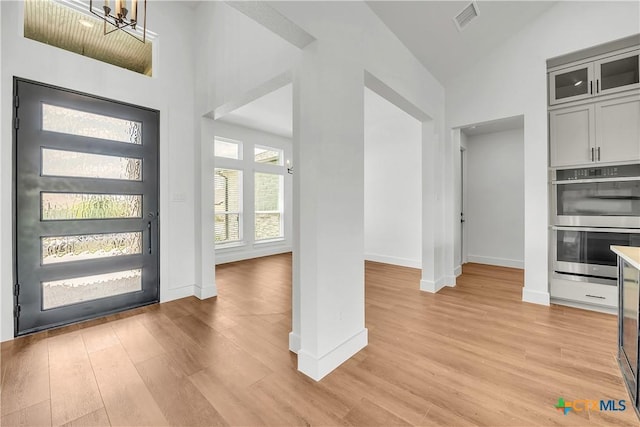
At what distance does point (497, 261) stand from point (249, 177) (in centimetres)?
548

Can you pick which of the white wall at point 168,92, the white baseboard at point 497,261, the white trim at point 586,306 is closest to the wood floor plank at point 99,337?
the white wall at point 168,92

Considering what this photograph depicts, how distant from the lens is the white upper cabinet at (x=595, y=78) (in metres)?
2.84

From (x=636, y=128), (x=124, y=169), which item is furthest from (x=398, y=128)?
(x=124, y=169)

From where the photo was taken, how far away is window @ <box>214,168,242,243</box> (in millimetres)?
5828

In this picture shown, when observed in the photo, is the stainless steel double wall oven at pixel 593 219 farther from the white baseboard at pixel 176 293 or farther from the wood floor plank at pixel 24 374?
the wood floor plank at pixel 24 374

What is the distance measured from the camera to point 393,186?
5484mm

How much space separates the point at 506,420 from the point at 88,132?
169 inches

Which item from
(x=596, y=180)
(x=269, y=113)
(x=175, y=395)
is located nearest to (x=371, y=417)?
(x=175, y=395)

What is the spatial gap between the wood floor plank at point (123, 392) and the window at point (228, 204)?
12.3 feet

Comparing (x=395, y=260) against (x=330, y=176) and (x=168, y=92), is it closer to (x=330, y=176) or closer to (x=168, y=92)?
(x=330, y=176)

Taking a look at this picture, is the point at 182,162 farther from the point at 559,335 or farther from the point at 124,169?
Result: the point at 559,335

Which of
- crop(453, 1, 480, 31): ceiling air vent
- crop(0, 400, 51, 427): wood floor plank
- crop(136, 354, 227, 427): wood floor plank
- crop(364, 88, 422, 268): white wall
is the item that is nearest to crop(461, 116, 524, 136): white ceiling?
crop(364, 88, 422, 268): white wall

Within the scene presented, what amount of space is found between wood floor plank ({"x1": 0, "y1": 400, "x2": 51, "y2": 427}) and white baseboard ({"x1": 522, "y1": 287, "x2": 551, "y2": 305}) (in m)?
4.45

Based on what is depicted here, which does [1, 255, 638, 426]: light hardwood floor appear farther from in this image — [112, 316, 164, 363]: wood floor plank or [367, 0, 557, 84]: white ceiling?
[367, 0, 557, 84]: white ceiling
